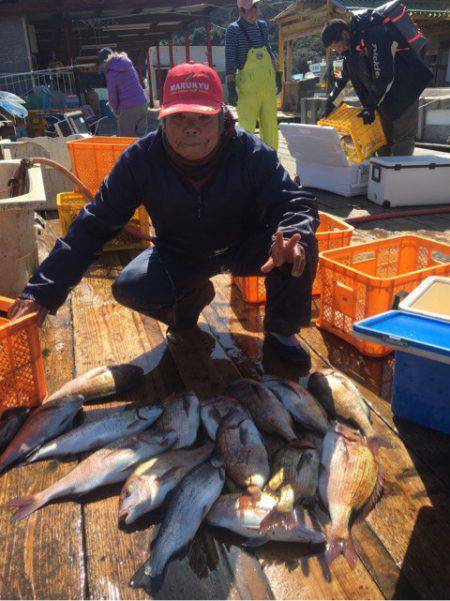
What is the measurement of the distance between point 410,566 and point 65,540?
1169 mm

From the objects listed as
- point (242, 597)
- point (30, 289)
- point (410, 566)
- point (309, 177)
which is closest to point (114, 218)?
point (30, 289)

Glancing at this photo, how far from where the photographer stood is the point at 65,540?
1738mm

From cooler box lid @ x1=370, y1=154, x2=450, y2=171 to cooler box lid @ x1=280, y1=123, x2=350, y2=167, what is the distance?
54 centimetres

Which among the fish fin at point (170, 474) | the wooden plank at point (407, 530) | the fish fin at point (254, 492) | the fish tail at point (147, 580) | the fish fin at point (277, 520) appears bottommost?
the fish tail at point (147, 580)

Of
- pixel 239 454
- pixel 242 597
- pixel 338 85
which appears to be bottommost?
pixel 242 597

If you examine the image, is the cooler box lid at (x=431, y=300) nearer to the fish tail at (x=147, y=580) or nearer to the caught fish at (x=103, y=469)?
the caught fish at (x=103, y=469)

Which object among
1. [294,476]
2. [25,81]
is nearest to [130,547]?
[294,476]

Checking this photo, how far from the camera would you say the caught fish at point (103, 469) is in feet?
6.12

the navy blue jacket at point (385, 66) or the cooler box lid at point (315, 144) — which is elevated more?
the navy blue jacket at point (385, 66)

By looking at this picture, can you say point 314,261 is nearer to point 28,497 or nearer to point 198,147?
point 198,147

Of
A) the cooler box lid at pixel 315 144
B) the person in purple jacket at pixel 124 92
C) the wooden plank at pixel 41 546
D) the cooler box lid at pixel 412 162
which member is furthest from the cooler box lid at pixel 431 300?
the person in purple jacket at pixel 124 92

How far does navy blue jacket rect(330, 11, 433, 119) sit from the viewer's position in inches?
226

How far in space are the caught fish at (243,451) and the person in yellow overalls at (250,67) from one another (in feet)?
18.6

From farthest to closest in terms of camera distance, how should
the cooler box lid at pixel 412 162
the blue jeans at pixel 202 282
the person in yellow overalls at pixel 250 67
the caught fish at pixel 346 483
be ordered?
the person in yellow overalls at pixel 250 67 → the cooler box lid at pixel 412 162 → the blue jeans at pixel 202 282 → the caught fish at pixel 346 483
